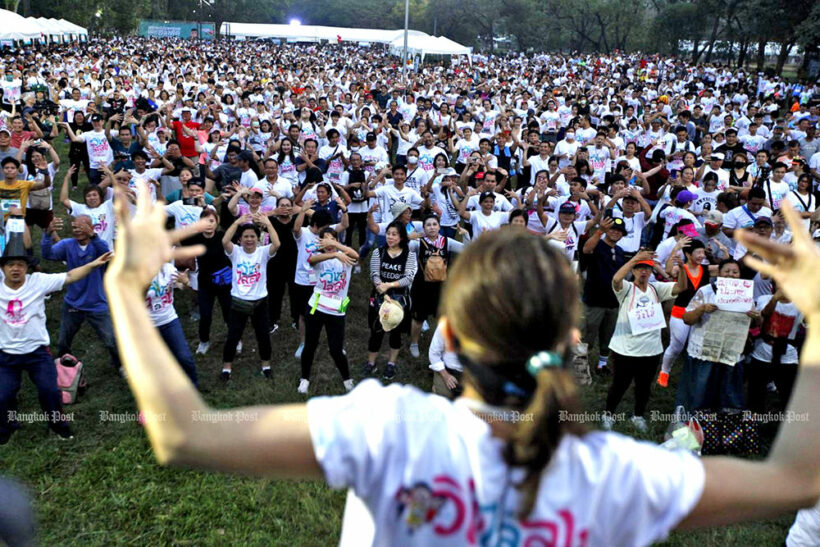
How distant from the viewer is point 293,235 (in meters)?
7.73

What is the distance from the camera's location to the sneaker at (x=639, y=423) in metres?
6.34

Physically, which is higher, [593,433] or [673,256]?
[593,433]

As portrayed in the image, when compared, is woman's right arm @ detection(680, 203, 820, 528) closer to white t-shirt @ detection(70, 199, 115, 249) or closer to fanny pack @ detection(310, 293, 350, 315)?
fanny pack @ detection(310, 293, 350, 315)

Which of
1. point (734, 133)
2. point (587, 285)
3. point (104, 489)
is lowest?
point (104, 489)

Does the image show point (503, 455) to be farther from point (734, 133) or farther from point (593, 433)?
point (734, 133)

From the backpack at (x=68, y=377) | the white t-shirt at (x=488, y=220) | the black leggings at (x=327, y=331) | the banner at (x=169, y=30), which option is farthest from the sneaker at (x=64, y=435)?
the banner at (x=169, y=30)

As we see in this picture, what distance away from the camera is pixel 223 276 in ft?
23.6

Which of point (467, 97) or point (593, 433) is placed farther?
point (467, 97)

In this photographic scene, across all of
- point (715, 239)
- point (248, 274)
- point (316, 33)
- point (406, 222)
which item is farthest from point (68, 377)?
point (316, 33)

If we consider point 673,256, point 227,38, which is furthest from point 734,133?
point 227,38

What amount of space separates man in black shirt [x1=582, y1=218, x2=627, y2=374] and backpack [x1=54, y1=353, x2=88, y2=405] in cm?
556

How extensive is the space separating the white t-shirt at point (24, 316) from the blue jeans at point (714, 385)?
19.6ft

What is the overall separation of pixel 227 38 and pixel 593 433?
260ft

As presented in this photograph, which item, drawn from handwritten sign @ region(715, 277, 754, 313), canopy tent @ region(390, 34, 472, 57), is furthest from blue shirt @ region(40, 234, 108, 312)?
canopy tent @ region(390, 34, 472, 57)
